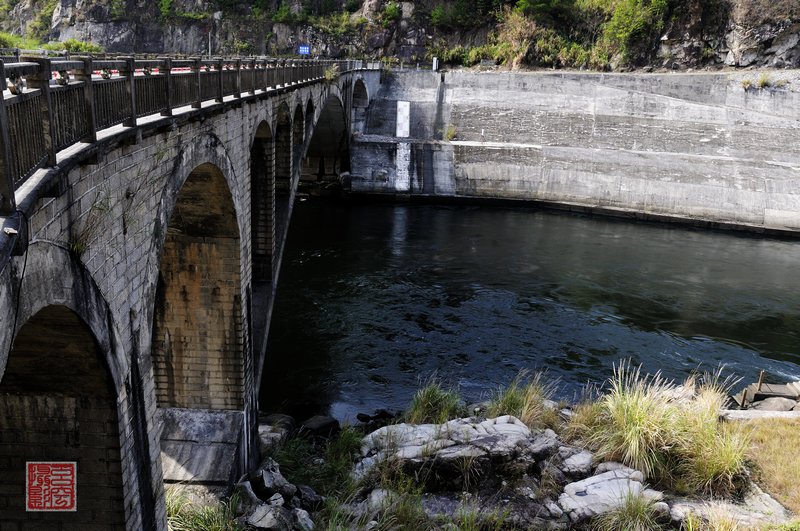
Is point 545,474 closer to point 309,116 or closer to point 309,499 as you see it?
point 309,499

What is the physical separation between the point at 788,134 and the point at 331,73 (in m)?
29.2

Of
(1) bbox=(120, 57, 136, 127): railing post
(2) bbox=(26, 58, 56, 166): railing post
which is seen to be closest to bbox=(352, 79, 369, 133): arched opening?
(1) bbox=(120, 57, 136, 127): railing post

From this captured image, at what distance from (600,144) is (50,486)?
4465 cm

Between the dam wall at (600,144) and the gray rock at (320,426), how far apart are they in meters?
31.5

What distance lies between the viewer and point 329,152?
48281mm

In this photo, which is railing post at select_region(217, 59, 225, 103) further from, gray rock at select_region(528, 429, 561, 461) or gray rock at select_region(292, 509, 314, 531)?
gray rock at select_region(528, 429, 561, 461)

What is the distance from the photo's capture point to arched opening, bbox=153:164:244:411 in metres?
13.7

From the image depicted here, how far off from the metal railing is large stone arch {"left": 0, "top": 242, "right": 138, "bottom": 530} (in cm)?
114

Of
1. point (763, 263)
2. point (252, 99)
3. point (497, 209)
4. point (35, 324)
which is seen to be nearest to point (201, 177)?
point (252, 99)

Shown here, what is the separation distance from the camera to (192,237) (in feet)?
45.8

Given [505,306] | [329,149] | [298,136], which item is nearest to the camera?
[298,136]

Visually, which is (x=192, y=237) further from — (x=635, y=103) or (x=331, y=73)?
(x=635, y=103)

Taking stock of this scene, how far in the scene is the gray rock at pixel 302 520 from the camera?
1071cm

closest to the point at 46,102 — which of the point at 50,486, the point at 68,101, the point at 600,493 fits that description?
the point at 68,101
